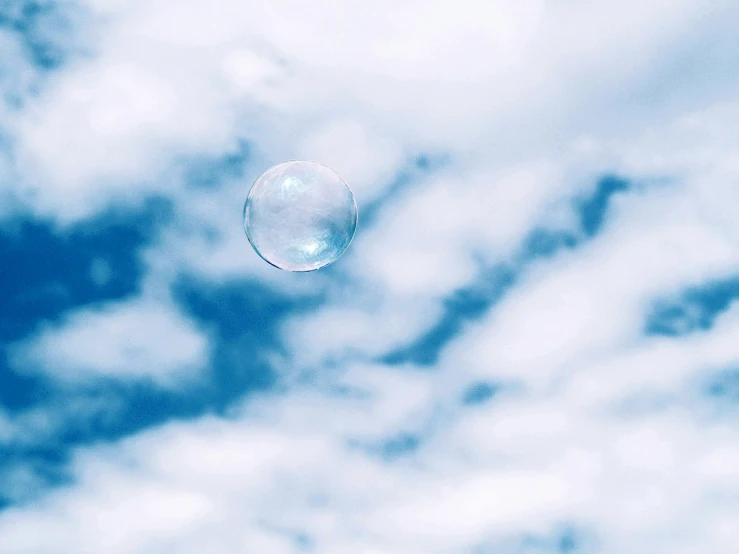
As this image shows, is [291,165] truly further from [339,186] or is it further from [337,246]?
[337,246]

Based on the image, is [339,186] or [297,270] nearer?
[339,186]

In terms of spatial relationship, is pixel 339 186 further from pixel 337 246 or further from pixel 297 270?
pixel 297 270

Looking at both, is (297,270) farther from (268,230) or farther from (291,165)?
(291,165)

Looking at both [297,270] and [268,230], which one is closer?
[268,230]

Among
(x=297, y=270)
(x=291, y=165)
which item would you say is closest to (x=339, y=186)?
(x=291, y=165)

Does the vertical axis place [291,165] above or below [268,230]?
above

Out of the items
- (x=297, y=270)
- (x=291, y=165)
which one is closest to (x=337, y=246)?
(x=297, y=270)
